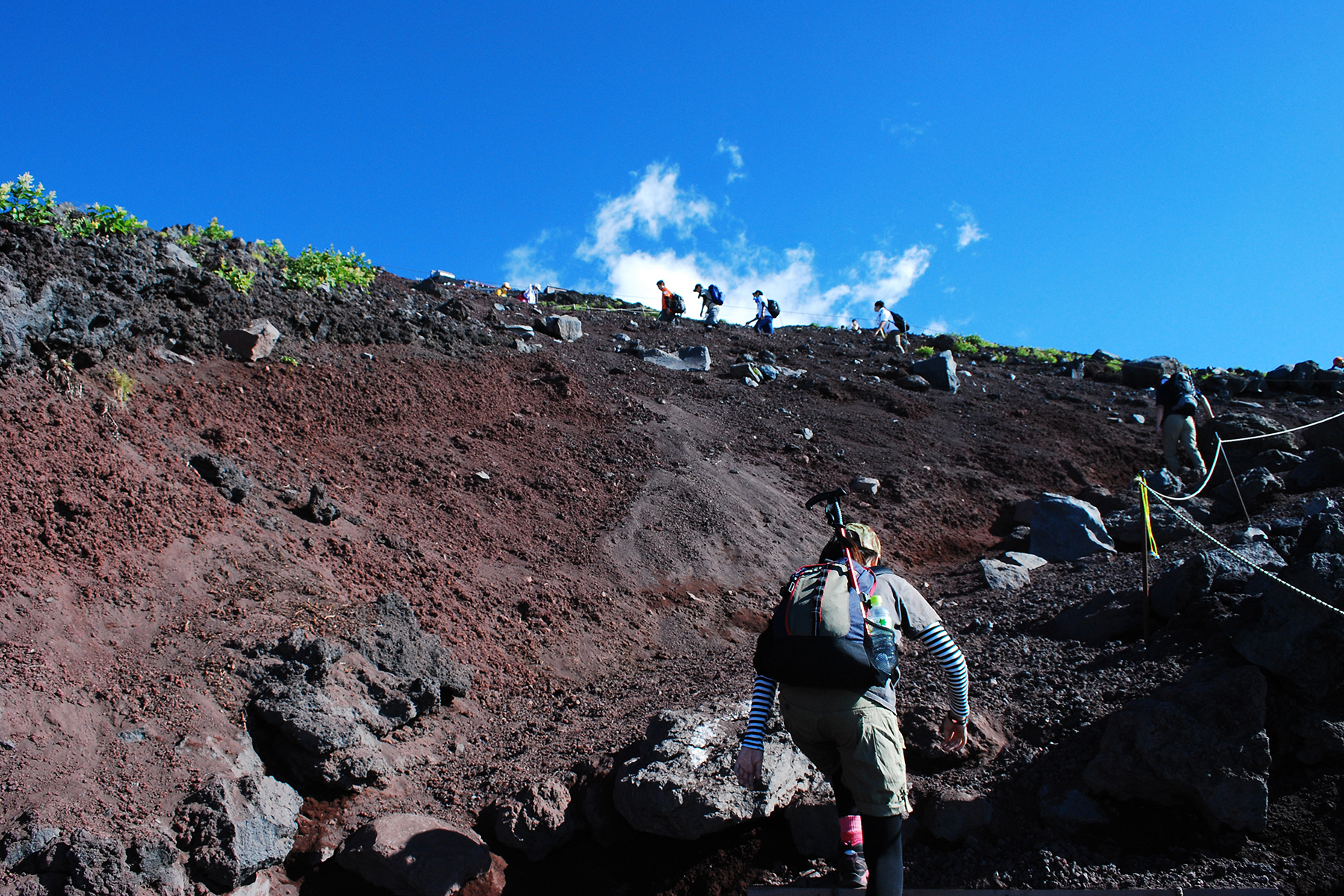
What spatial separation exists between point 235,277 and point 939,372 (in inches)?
534

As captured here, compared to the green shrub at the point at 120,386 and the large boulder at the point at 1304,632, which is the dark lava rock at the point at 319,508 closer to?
the green shrub at the point at 120,386

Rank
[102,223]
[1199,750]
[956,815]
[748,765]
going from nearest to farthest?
[748,765] < [1199,750] < [956,815] < [102,223]

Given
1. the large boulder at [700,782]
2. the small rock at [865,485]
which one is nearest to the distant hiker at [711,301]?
the small rock at [865,485]

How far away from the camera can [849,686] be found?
9.11ft

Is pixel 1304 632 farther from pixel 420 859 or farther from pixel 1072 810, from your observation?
pixel 420 859

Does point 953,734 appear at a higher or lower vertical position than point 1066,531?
lower

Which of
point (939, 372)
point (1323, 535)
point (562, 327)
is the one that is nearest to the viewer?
point (1323, 535)

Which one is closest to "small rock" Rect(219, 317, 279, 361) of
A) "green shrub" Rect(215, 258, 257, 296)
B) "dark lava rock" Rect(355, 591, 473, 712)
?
"green shrub" Rect(215, 258, 257, 296)

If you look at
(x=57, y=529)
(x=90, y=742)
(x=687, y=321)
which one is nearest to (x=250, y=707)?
(x=90, y=742)

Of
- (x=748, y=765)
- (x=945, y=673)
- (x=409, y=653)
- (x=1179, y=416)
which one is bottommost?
(x=748, y=765)

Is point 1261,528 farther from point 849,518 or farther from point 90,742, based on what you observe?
point 90,742

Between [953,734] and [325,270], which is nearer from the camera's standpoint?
[953,734]

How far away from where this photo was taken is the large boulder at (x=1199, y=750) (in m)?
3.25

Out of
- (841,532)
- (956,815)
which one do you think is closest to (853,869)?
(956,815)
